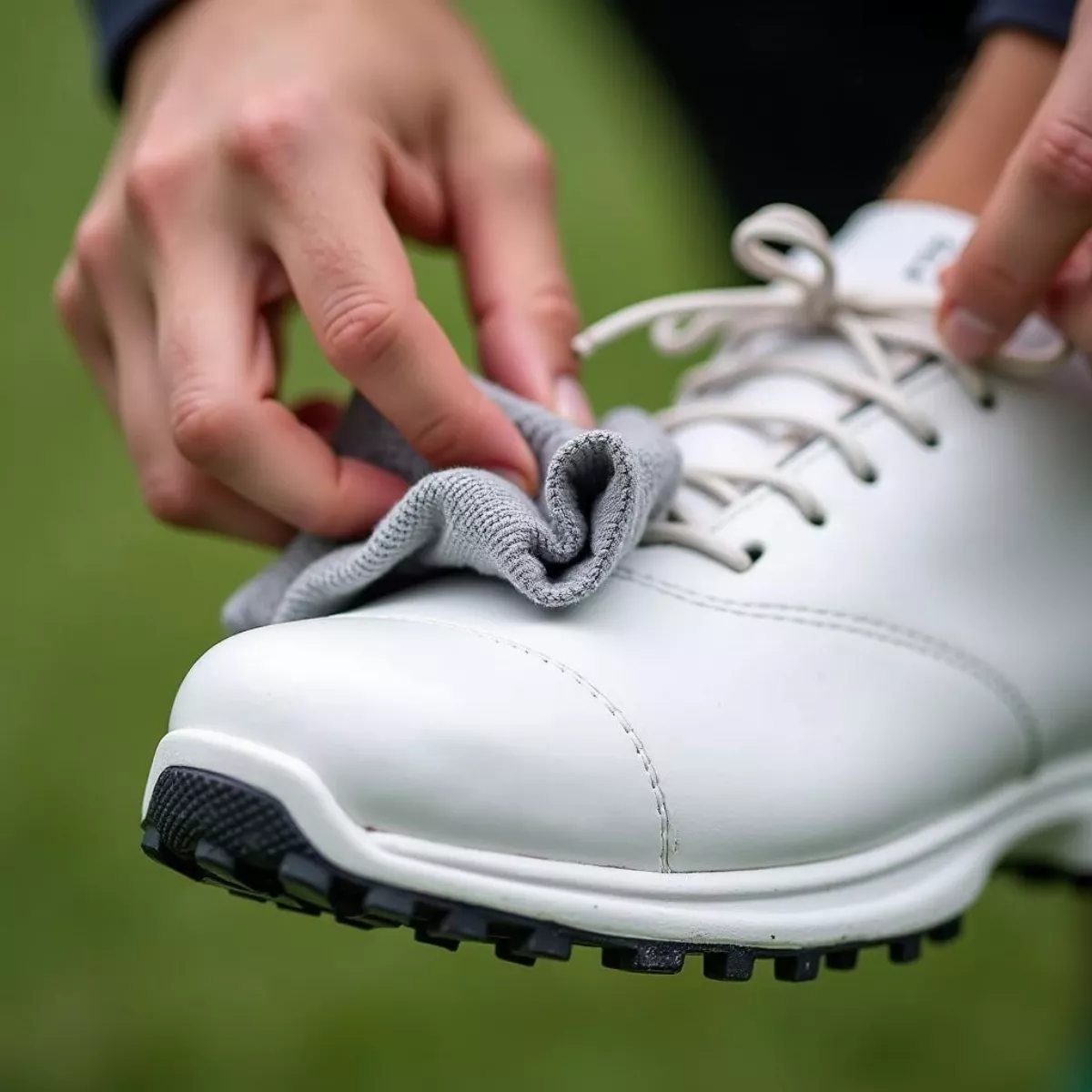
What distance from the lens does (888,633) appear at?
2.11 feet

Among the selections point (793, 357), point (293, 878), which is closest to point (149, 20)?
point (793, 357)

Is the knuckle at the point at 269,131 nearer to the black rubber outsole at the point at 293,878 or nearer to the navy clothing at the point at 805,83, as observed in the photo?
the black rubber outsole at the point at 293,878

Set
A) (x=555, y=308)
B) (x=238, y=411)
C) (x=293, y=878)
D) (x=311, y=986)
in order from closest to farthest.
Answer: (x=293, y=878) → (x=238, y=411) → (x=555, y=308) → (x=311, y=986)

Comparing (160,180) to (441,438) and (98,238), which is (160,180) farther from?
(441,438)

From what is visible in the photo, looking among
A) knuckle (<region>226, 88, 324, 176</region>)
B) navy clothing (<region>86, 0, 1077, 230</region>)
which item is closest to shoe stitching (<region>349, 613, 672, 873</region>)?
knuckle (<region>226, 88, 324, 176</region>)

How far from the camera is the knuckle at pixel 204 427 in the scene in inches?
22.9

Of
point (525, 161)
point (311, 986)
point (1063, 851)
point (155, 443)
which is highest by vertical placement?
point (525, 161)

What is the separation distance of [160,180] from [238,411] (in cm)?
13

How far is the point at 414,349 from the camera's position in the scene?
576 mm

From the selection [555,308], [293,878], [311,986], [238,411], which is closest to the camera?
[293,878]

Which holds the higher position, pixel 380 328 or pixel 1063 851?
pixel 380 328

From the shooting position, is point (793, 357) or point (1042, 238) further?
point (793, 357)

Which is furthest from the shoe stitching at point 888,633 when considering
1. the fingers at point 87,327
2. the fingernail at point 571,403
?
the fingers at point 87,327

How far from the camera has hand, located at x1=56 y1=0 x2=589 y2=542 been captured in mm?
584
